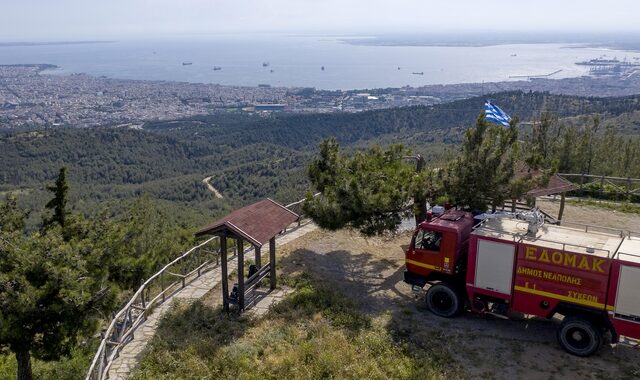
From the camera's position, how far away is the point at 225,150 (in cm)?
11000

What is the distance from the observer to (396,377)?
1005 cm

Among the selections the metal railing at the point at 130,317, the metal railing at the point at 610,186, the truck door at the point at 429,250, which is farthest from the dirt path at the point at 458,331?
the metal railing at the point at 610,186

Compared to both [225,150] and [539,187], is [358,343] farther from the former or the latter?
[225,150]

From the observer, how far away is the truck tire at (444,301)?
40.2ft

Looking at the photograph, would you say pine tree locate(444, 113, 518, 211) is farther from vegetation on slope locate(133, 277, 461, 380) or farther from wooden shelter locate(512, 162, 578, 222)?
vegetation on slope locate(133, 277, 461, 380)

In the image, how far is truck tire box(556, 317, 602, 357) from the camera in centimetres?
1040

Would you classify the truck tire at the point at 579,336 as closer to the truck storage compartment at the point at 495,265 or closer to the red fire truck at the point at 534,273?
the red fire truck at the point at 534,273

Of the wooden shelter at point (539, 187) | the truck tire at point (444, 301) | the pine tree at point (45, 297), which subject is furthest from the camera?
the wooden shelter at point (539, 187)

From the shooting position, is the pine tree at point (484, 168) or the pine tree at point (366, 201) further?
the pine tree at point (484, 168)

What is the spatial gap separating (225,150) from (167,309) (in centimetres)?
9858

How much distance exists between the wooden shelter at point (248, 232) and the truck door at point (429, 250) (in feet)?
10.8

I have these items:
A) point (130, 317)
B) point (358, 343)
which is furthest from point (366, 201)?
point (130, 317)

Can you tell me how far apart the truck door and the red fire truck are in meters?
0.02

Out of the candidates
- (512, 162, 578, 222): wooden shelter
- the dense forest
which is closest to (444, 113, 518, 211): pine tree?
(512, 162, 578, 222): wooden shelter
